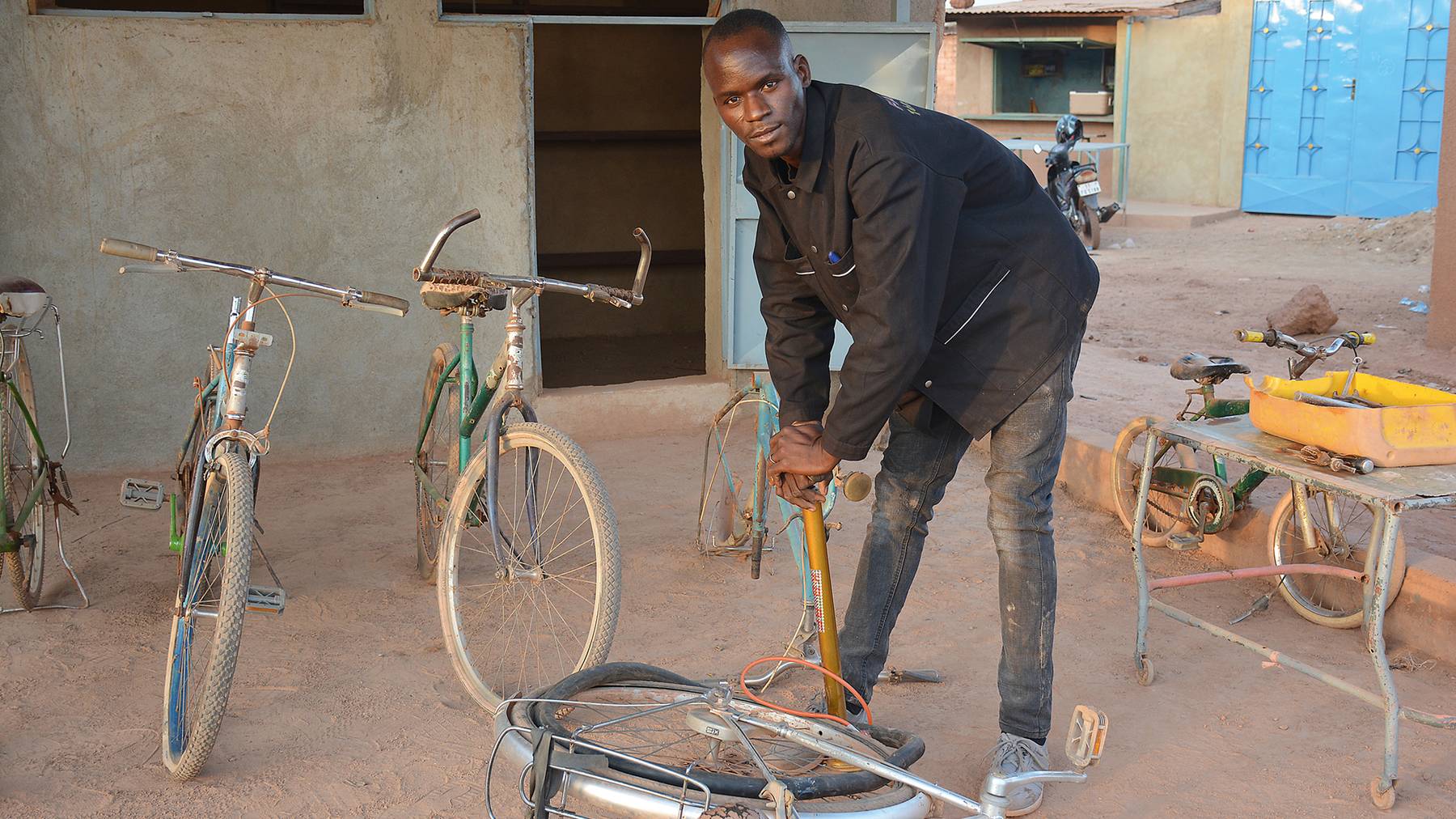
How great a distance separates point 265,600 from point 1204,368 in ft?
10.3

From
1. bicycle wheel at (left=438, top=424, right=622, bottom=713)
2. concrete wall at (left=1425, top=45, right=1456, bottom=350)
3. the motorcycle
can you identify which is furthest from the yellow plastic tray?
the motorcycle

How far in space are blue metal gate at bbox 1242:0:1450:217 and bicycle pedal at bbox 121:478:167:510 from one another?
16.1 m

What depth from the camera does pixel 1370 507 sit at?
324 centimetres

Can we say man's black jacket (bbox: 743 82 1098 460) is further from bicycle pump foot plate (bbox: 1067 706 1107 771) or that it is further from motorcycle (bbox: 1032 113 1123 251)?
motorcycle (bbox: 1032 113 1123 251)

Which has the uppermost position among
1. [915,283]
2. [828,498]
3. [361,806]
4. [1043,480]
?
[915,283]

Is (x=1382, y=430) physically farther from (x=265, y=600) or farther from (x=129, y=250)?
(x=129, y=250)

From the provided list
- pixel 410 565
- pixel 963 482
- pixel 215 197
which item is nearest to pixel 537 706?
pixel 410 565

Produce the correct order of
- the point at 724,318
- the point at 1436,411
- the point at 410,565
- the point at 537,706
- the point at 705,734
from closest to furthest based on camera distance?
1. the point at 705,734
2. the point at 537,706
3. the point at 1436,411
4. the point at 410,565
5. the point at 724,318

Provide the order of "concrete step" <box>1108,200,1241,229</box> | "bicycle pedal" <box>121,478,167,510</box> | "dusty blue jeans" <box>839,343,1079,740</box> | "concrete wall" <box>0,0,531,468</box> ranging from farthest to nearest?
1. "concrete step" <box>1108,200,1241,229</box>
2. "concrete wall" <box>0,0,531,468</box>
3. "bicycle pedal" <box>121,478,167,510</box>
4. "dusty blue jeans" <box>839,343,1079,740</box>

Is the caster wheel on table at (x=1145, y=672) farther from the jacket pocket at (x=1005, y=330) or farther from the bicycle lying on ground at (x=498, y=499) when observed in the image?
the bicycle lying on ground at (x=498, y=499)

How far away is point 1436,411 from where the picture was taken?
3184 mm

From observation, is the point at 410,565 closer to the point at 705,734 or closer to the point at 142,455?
the point at 142,455

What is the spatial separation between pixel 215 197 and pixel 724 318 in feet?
8.57

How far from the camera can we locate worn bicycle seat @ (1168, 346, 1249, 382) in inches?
171
